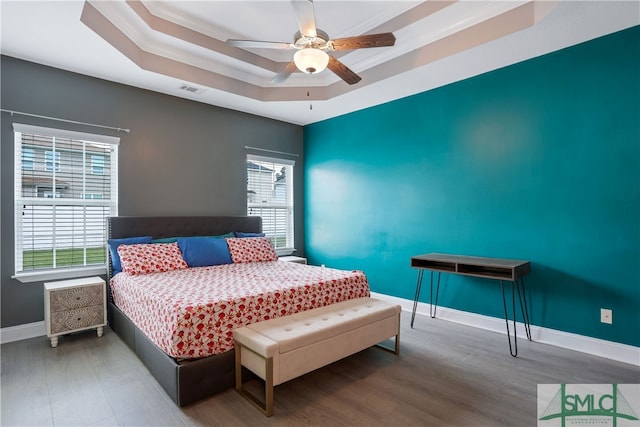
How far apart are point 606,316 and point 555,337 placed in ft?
1.48

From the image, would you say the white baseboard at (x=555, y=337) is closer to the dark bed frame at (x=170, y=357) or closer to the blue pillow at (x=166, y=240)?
the dark bed frame at (x=170, y=357)

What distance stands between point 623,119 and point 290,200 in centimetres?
421

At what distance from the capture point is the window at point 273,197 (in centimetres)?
520

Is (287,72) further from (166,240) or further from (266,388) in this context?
(266,388)

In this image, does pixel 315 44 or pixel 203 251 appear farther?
pixel 203 251

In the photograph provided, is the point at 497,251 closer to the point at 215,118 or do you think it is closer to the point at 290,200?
the point at 290,200

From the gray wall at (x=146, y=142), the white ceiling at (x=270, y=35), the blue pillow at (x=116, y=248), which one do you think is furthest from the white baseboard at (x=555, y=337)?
the blue pillow at (x=116, y=248)

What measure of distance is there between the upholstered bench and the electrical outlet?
1796 millimetres

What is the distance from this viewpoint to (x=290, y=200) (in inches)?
224

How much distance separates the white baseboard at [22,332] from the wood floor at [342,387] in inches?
4.2

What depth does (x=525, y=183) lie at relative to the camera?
3330 mm

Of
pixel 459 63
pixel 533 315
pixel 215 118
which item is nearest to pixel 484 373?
pixel 533 315

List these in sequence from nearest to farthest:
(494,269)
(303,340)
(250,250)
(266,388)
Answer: (266,388) → (303,340) → (494,269) → (250,250)

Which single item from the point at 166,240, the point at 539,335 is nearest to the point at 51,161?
the point at 166,240
